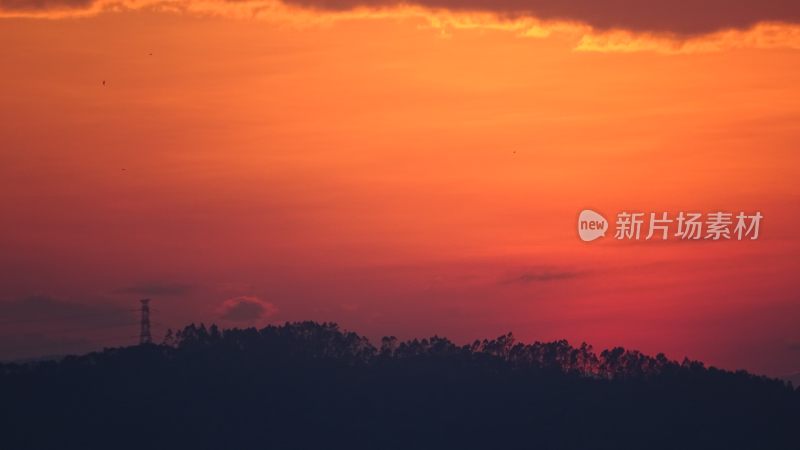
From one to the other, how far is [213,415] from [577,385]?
35661mm

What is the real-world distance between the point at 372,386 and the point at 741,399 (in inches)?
1420

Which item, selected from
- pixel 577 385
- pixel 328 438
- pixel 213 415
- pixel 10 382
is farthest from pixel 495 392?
pixel 10 382

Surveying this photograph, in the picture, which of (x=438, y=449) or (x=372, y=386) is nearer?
(x=438, y=449)

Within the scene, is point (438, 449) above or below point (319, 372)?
below

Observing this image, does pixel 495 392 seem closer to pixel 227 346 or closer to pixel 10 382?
pixel 227 346

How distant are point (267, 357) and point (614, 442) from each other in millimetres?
35942

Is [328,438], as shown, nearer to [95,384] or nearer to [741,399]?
[95,384]

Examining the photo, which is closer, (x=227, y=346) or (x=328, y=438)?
(x=328, y=438)

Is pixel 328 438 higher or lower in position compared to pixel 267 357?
lower

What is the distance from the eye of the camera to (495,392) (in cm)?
12888

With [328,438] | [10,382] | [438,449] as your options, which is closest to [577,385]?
[438,449]

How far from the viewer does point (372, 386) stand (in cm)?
13188

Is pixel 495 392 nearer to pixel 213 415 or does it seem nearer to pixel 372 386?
pixel 372 386

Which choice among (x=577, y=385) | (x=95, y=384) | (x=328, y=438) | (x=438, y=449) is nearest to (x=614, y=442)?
(x=577, y=385)
